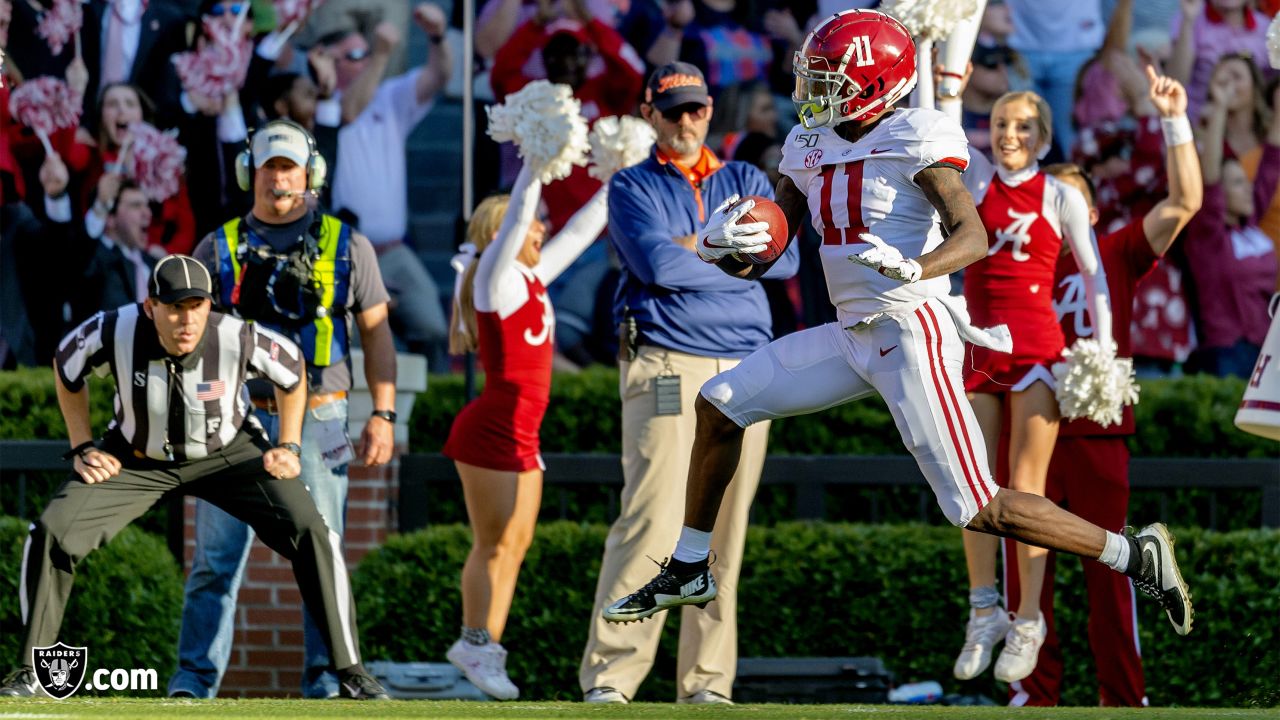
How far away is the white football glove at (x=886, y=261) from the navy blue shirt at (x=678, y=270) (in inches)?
59.3

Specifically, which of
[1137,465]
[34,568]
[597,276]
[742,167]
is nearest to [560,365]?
[597,276]

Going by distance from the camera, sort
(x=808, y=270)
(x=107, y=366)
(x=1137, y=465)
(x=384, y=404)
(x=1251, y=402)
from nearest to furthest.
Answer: (x=1251, y=402), (x=107, y=366), (x=384, y=404), (x=1137, y=465), (x=808, y=270)

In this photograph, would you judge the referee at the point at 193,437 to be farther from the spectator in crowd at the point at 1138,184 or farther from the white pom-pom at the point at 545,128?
the spectator in crowd at the point at 1138,184

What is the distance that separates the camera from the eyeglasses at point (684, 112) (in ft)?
21.8

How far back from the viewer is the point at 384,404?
269 inches

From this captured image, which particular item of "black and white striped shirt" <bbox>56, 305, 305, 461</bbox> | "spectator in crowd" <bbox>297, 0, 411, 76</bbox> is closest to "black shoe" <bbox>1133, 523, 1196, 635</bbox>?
"black and white striped shirt" <bbox>56, 305, 305, 461</bbox>

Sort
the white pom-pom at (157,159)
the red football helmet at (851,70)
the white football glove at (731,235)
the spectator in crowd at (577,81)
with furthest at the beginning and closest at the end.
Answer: the white pom-pom at (157,159) < the spectator in crowd at (577,81) < the red football helmet at (851,70) < the white football glove at (731,235)

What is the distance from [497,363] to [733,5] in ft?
16.3

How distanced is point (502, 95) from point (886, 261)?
274 inches

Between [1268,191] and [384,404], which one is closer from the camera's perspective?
[384,404]

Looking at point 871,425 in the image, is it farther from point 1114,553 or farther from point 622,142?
point 1114,553

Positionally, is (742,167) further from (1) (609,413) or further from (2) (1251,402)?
(1) (609,413)

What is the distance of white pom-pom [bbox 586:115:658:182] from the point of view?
286 inches

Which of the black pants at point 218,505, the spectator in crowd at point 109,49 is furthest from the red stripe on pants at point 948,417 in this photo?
the spectator in crowd at point 109,49
